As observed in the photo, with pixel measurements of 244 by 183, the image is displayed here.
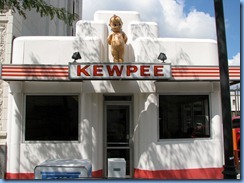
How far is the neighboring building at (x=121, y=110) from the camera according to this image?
890 centimetres

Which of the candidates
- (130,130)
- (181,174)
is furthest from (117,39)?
(181,174)

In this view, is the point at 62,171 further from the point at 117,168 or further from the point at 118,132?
the point at 118,132

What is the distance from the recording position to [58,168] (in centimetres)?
561

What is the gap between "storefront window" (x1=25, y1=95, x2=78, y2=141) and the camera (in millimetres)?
9078

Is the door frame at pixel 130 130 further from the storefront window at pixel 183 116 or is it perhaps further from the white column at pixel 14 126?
the white column at pixel 14 126

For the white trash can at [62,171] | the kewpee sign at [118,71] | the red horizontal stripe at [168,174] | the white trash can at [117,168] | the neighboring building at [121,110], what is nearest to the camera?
the white trash can at [62,171]

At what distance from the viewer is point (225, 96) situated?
578 cm

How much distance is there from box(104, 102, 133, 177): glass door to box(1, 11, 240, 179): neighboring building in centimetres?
3

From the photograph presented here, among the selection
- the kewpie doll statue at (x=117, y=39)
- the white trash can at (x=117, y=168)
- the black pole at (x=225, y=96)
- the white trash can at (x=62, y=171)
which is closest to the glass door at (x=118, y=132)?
the kewpie doll statue at (x=117, y=39)

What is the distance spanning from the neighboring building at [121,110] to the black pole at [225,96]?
260 cm

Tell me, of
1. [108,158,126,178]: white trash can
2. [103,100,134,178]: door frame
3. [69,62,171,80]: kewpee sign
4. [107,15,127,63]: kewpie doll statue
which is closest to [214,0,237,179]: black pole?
[108,158,126,178]: white trash can

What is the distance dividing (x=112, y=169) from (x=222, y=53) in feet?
11.0

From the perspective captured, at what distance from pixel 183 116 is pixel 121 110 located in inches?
74.0

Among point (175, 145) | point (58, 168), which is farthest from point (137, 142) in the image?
point (58, 168)
